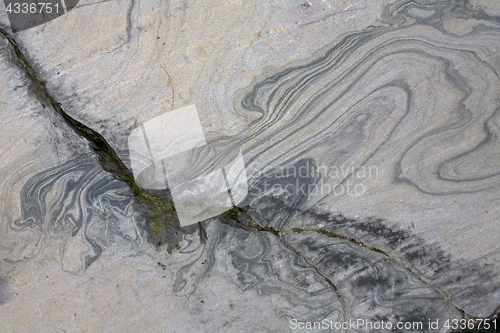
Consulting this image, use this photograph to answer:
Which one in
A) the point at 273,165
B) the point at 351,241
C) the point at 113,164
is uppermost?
the point at 113,164

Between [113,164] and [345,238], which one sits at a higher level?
[113,164]

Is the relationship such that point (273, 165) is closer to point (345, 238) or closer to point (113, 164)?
point (345, 238)

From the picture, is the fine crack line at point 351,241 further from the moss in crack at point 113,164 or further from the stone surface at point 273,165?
the moss in crack at point 113,164

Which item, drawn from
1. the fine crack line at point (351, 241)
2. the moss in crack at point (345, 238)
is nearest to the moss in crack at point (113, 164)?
the fine crack line at point (351, 241)

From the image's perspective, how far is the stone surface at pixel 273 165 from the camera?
6.89 ft

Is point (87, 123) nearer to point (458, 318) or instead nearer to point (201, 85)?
Result: point (201, 85)

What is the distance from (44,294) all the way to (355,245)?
1992 millimetres

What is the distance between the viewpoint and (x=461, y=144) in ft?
7.02

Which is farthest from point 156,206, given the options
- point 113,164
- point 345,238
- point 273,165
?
point 345,238

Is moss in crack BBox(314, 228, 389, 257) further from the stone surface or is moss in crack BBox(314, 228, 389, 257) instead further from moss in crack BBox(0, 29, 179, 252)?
moss in crack BBox(0, 29, 179, 252)

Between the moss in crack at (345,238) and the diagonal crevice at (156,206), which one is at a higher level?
the diagonal crevice at (156,206)

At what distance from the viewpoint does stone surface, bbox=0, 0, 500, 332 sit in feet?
6.89

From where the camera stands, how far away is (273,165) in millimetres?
2143

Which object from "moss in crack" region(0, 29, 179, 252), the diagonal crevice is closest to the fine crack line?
the diagonal crevice
